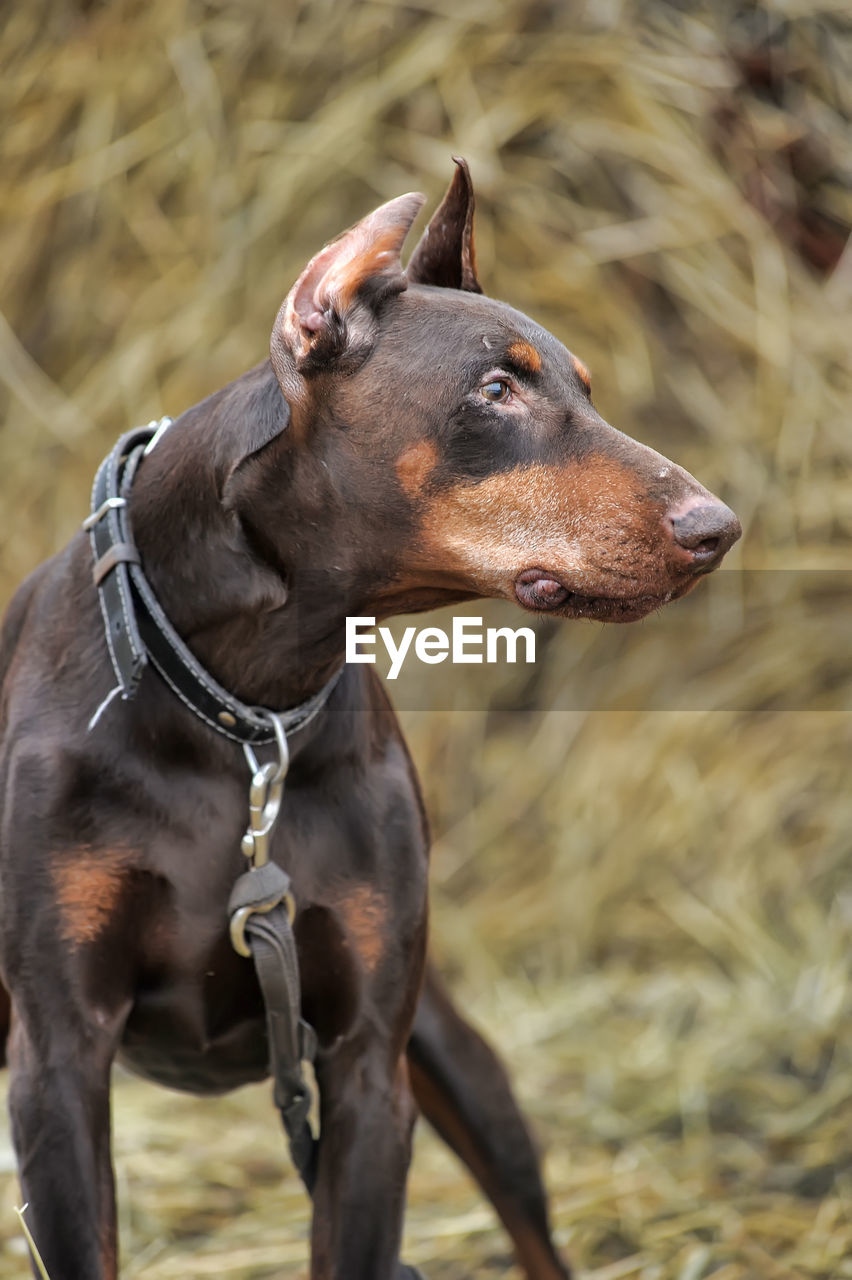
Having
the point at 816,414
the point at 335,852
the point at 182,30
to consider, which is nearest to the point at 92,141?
the point at 182,30

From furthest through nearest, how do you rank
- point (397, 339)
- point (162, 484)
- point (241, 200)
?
point (241, 200)
point (162, 484)
point (397, 339)

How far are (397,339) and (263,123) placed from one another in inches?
102

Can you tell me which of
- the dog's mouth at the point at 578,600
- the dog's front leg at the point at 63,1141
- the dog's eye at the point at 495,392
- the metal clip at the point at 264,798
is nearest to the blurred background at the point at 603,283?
the dog's front leg at the point at 63,1141

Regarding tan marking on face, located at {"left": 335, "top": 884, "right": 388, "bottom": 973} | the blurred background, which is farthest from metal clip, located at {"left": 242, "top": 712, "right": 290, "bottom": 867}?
the blurred background

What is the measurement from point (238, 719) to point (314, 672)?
0.12 metres

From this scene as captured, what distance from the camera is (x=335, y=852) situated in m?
2.38

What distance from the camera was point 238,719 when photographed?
2.33 m

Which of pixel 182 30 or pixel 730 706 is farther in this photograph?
pixel 730 706

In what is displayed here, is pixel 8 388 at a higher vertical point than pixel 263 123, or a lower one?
lower

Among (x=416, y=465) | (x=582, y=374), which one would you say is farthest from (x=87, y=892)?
(x=582, y=374)

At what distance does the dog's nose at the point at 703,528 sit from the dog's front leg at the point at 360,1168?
2.77 ft

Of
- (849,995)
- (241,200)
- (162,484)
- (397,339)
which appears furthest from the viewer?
(241,200)

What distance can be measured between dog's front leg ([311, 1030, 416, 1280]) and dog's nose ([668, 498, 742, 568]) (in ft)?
2.77

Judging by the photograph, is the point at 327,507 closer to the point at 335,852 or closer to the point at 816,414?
the point at 335,852
